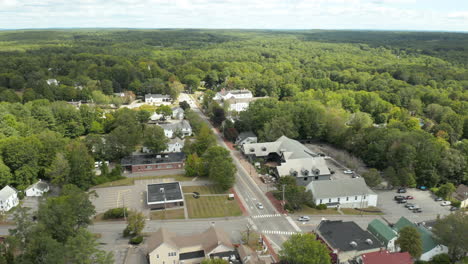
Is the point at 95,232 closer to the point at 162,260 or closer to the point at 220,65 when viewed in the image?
the point at 162,260

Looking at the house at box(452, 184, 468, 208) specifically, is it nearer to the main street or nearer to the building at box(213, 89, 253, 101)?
the main street

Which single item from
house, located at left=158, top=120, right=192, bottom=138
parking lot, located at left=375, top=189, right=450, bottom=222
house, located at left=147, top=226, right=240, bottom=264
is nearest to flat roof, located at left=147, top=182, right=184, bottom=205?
house, located at left=147, top=226, right=240, bottom=264

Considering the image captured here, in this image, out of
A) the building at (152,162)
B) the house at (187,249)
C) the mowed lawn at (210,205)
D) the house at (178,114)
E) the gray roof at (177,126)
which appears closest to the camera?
the house at (187,249)

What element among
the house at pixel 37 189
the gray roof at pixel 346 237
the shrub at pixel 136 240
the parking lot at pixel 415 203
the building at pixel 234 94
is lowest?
the parking lot at pixel 415 203

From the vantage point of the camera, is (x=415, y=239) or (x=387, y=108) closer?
(x=415, y=239)

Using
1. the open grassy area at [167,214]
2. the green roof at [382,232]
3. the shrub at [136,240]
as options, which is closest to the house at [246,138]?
the open grassy area at [167,214]

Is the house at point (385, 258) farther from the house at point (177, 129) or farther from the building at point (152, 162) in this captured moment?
the house at point (177, 129)

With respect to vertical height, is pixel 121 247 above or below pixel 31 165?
below

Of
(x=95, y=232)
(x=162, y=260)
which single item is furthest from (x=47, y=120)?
(x=162, y=260)
